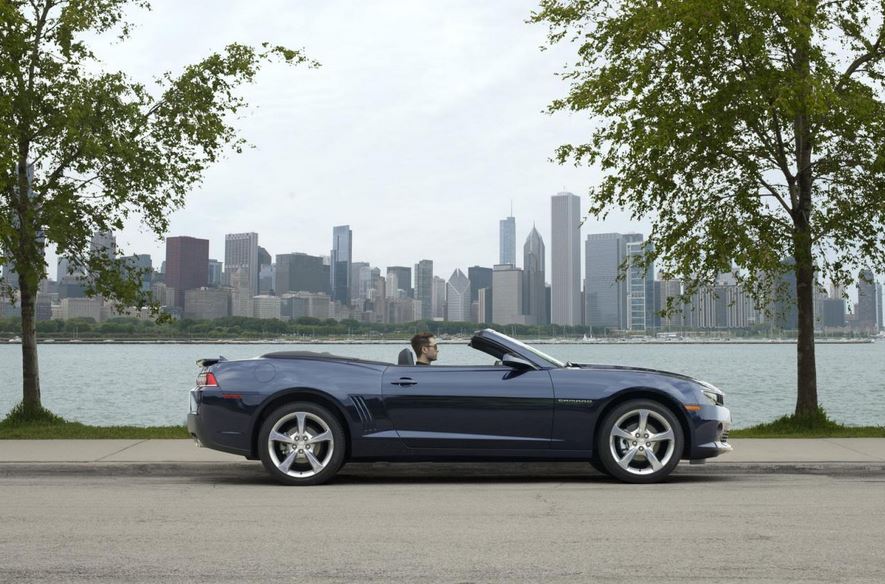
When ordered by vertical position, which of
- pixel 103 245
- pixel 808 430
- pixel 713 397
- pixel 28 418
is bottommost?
pixel 808 430

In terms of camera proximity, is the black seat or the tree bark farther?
the tree bark

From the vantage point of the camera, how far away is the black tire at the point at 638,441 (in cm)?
944

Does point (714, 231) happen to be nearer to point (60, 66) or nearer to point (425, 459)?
point (425, 459)

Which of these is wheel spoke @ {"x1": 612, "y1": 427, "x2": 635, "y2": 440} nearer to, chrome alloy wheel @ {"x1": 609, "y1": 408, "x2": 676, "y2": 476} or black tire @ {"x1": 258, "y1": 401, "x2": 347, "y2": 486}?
chrome alloy wheel @ {"x1": 609, "y1": 408, "x2": 676, "y2": 476}

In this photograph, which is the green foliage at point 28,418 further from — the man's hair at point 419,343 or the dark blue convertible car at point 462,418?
the man's hair at point 419,343

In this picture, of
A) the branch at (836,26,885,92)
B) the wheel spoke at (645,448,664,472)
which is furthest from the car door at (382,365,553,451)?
the branch at (836,26,885,92)

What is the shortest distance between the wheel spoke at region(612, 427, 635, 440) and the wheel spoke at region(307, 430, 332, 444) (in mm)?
2511

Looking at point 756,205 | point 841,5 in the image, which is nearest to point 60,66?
point 756,205

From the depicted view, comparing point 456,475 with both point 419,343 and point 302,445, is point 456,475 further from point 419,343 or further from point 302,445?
point 302,445

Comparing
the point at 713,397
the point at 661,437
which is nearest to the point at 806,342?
the point at 713,397

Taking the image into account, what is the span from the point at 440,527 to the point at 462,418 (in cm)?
232

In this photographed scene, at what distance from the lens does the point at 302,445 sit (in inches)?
373

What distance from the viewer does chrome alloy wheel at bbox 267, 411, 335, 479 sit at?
9.44 m

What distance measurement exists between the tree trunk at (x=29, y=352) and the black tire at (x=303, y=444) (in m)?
8.26
